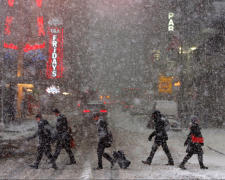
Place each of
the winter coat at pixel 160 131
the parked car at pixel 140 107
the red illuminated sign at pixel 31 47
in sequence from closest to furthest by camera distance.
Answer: the winter coat at pixel 160 131 → the red illuminated sign at pixel 31 47 → the parked car at pixel 140 107

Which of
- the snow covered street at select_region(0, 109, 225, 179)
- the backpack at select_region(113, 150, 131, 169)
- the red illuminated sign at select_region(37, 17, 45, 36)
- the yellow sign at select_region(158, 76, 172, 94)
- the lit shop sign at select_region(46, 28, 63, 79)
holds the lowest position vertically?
the snow covered street at select_region(0, 109, 225, 179)

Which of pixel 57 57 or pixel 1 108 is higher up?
pixel 57 57

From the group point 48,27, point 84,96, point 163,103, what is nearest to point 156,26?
point 84,96

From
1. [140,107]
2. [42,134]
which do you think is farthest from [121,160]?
[140,107]

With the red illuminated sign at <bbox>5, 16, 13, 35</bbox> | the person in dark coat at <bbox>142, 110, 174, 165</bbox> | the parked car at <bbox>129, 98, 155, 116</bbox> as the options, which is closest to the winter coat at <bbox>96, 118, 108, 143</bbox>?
the person in dark coat at <bbox>142, 110, 174, 165</bbox>

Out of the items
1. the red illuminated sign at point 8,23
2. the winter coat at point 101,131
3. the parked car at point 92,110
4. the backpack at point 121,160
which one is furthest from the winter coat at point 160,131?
the red illuminated sign at point 8,23

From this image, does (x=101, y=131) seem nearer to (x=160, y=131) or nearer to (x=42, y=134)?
(x=42, y=134)

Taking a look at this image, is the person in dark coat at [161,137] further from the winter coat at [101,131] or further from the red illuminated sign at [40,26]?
the red illuminated sign at [40,26]

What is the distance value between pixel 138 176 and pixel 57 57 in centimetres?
1977

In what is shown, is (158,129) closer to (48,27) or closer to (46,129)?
(46,129)

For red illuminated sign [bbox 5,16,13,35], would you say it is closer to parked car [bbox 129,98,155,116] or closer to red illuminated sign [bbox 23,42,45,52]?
red illuminated sign [bbox 23,42,45,52]

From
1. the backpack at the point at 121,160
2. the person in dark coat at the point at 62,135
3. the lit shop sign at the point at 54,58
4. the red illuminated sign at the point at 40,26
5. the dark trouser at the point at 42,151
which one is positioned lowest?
the backpack at the point at 121,160

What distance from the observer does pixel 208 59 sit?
18703 millimetres

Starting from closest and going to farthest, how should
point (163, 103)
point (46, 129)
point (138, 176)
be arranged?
point (138, 176)
point (46, 129)
point (163, 103)
